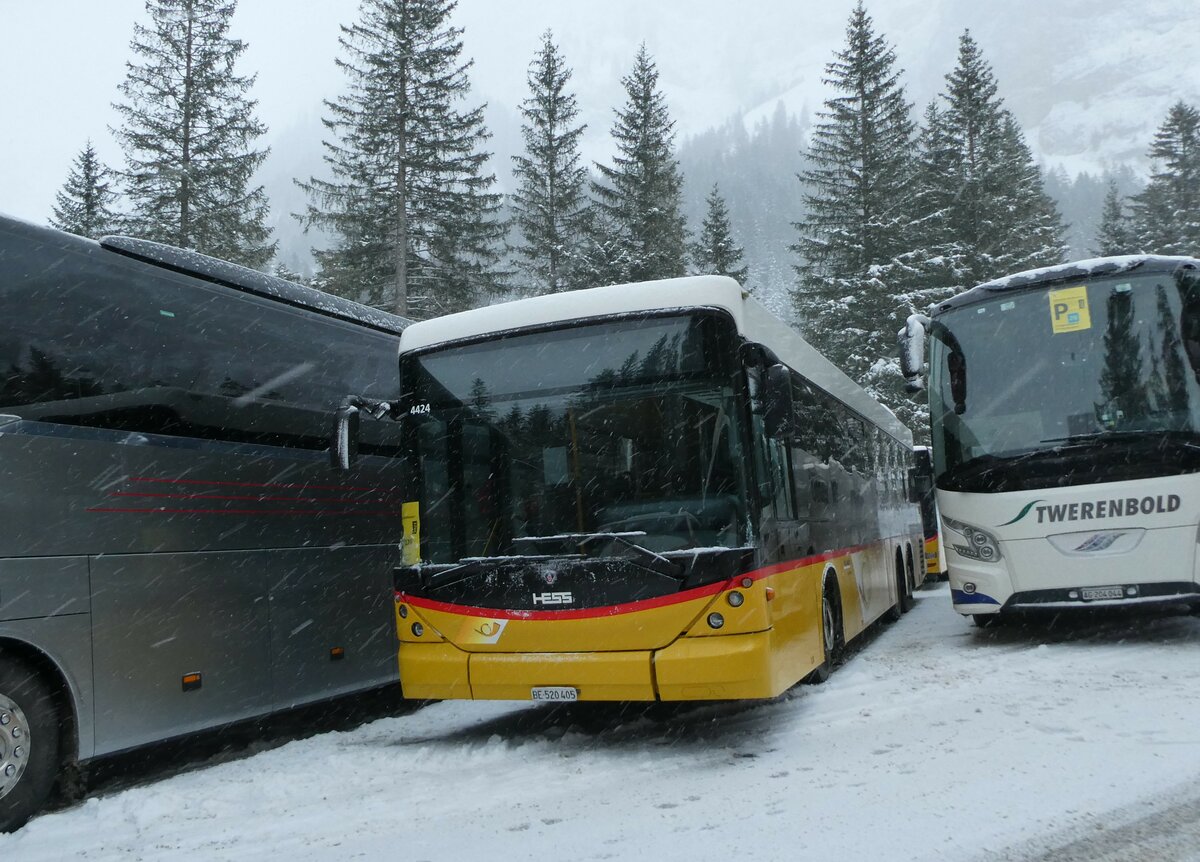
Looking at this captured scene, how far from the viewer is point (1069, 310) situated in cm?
955

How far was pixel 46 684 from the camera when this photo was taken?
598cm

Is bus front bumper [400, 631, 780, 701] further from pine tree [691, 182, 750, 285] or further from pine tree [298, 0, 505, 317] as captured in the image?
pine tree [691, 182, 750, 285]

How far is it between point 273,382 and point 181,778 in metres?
3.15

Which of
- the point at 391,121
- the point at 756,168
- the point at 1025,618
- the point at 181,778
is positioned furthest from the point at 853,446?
the point at 756,168

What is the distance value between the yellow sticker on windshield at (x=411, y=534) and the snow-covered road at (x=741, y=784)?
1372 millimetres

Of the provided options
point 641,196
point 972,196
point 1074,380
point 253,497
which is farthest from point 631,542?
point 972,196

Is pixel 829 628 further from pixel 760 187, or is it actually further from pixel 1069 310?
pixel 760 187

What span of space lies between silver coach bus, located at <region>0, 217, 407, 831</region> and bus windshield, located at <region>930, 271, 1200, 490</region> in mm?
5760

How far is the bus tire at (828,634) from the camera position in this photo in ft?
26.9

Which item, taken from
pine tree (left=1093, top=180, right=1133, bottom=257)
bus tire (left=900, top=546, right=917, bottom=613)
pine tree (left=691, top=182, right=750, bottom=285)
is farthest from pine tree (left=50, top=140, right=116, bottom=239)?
pine tree (left=1093, top=180, right=1133, bottom=257)

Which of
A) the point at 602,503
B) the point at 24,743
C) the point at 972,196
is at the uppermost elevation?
the point at 972,196

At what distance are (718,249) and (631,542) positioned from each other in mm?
36814

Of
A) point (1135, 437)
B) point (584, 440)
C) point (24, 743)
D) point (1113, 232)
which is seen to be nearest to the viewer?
point (24, 743)

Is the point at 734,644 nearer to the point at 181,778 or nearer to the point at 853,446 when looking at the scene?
the point at 181,778
